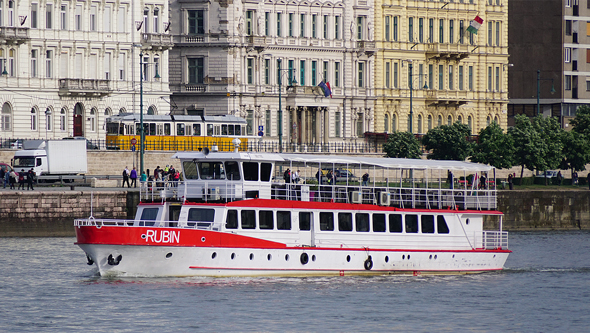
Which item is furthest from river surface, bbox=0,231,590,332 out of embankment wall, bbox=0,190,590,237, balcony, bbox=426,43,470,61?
A: balcony, bbox=426,43,470,61

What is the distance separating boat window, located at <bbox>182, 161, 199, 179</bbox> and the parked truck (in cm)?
3569

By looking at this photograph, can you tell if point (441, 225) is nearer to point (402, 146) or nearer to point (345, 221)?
point (345, 221)

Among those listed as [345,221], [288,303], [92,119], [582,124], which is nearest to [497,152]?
[582,124]

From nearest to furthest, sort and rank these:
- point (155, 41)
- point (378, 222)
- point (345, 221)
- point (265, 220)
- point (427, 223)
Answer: point (265, 220) → point (345, 221) → point (378, 222) → point (427, 223) → point (155, 41)

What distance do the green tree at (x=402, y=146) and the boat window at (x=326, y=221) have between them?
47.9 m

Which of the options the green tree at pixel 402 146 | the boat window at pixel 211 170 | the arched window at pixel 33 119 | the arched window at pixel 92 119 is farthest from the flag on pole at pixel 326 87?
the boat window at pixel 211 170

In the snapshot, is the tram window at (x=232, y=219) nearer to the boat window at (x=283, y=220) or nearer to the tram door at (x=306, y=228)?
the boat window at (x=283, y=220)

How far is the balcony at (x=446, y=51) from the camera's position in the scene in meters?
129

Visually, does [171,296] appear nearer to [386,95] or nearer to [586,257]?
[586,257]

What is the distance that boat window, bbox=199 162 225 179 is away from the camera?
55.9 meters

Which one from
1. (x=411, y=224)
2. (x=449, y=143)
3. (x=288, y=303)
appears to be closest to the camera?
(x=288, y=303)

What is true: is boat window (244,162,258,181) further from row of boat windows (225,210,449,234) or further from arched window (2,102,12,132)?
arched window (2,102,12,132)

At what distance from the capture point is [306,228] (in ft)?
185

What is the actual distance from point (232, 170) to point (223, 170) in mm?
353
